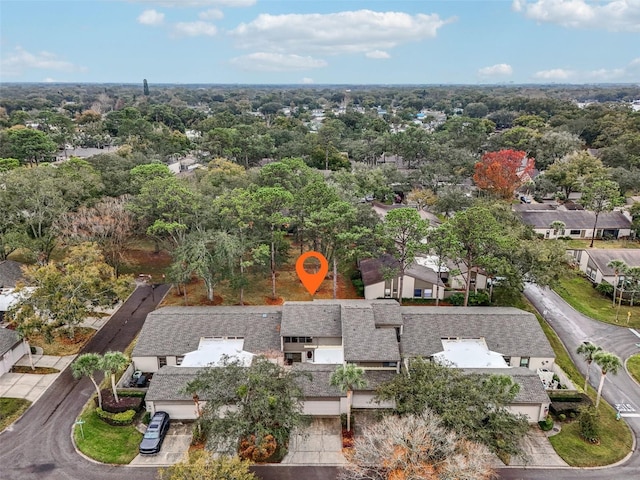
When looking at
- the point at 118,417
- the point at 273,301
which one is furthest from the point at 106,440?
the point at 273,301

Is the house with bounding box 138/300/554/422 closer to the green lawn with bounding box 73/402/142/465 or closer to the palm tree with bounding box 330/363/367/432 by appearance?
the green lawn with bounding box 73/402/142/465

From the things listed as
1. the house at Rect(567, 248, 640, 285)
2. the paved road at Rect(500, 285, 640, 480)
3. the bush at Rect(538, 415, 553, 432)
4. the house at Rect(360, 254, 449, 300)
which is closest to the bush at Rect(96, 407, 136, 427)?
the paved road at Rect(500, 285, 640, 480)

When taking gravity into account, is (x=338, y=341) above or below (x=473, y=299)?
above

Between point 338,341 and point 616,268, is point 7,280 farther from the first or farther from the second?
point 616,268

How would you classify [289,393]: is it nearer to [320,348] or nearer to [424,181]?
[320,348]

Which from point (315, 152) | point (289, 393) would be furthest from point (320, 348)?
point (315, 152)

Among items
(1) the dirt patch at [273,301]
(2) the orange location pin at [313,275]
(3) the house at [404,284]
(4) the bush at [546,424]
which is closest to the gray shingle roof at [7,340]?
(1) the dirt patch at [273,301]

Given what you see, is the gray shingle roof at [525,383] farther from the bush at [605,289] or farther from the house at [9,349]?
the house at [9,349]
